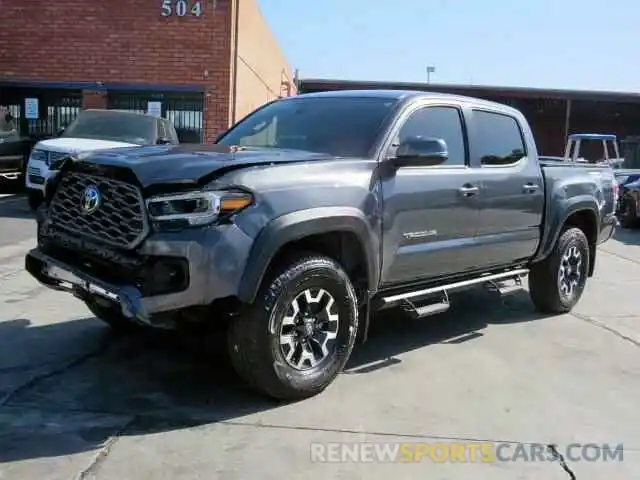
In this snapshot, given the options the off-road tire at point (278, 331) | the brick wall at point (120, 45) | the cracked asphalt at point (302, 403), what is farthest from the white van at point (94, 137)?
the off-road tire at point (278, 331)

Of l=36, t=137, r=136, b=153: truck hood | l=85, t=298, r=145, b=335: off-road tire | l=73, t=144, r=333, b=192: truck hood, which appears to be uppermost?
l=73, t=144, r=333, b=192: truck hood

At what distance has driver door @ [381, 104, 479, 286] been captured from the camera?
505 cm

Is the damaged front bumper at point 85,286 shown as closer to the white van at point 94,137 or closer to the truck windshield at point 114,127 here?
the white van at point 94,137

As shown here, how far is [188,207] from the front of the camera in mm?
4023

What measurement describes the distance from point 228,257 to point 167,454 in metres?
1.08

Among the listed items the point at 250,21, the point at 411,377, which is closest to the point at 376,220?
the point at 411,377

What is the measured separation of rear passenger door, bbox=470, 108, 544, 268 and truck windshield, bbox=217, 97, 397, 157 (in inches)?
42.0

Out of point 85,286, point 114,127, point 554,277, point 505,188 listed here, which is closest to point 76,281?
point 85,286

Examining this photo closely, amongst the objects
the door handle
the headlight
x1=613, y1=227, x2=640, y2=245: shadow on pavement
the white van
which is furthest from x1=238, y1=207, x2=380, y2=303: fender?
x1=613, y1=227, x2=640, y2=245: shadow on pavement

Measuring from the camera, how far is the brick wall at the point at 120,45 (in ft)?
53.4

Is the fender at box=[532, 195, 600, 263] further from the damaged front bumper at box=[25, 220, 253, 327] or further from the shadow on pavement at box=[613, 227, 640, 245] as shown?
the shadow on pavement at box=[613, 227, 640, 245]

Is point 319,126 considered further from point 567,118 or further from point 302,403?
point 567,118

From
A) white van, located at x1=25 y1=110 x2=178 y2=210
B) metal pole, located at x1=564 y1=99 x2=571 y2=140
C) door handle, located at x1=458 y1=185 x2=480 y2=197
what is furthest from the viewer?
metal pole, located at x1=564 y1=99 x2=571 y2=140

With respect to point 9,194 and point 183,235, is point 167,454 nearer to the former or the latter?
point 183,235
